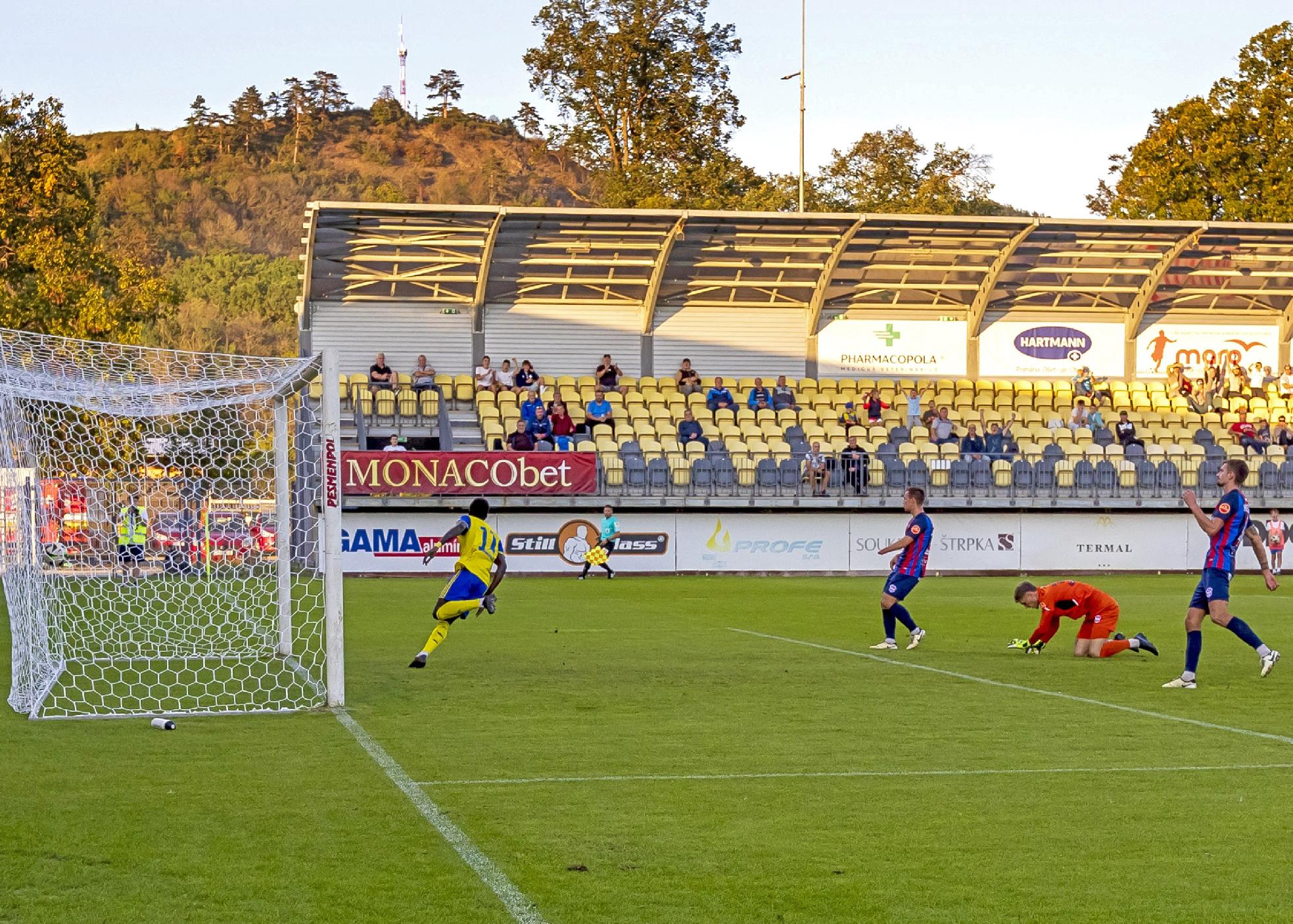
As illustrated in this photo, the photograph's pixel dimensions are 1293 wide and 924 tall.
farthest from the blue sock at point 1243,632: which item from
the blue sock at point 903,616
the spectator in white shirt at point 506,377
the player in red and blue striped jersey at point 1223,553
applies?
the spectator in white shirt at point 506,377

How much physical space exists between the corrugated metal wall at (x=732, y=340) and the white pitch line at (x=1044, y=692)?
74.7 feet

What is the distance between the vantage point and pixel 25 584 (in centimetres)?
1195

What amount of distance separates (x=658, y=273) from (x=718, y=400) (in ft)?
12.1

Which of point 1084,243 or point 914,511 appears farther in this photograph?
point 1084,243

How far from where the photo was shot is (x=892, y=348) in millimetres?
40875

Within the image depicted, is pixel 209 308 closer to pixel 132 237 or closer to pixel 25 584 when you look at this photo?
pixel 132 237

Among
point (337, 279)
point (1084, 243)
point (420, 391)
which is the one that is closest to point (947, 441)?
point (1084, 243)

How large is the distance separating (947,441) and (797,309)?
247 inches

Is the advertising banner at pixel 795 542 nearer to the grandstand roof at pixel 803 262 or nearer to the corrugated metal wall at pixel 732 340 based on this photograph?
the grandstand roof at pixel 803 262

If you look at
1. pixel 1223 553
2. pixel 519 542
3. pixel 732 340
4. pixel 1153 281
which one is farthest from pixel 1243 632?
pixel 1153 281

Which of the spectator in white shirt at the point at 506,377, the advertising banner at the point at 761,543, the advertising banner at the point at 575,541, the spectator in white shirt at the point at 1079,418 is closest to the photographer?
the advertising banner at the point at 575,541

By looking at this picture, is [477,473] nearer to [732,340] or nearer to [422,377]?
[422,377]

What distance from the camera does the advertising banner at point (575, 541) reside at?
31.1m

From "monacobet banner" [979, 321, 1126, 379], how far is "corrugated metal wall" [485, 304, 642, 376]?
Answer: 9.74 metres
